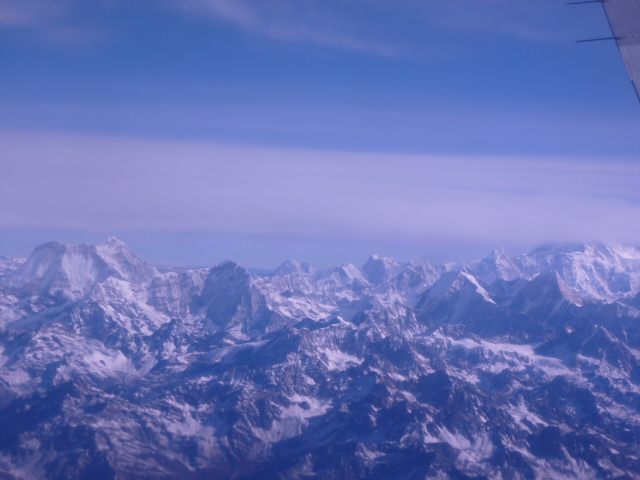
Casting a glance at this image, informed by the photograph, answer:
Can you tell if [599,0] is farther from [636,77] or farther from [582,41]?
[636,77]

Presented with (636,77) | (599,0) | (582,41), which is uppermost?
(599,0)

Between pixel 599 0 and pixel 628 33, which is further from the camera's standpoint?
pixel 599 0

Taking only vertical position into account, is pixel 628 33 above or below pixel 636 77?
above

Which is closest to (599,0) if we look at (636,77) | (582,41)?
(582,41)

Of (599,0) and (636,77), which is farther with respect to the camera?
(599,0)

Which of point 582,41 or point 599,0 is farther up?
point 599,0
